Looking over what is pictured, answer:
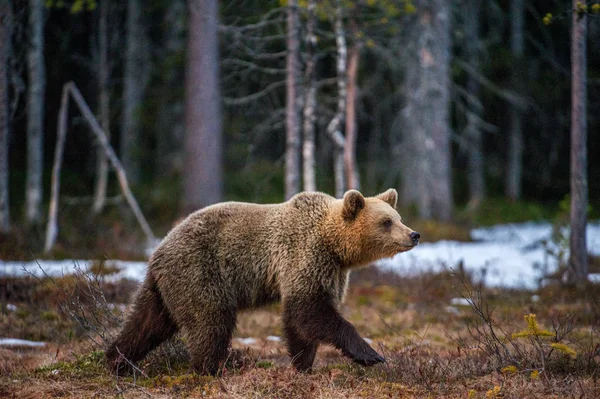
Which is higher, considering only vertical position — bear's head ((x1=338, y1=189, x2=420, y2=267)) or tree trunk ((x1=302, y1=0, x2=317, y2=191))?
tree trunk ((x1=302, y1=0, x2=317, y2=191))

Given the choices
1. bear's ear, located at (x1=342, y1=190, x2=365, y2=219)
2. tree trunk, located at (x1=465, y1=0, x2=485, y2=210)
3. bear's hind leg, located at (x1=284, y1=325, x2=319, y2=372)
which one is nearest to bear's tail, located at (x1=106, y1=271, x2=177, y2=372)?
bear's hind leg, located at (x1=284, y1=325, x2=319, y2=372)

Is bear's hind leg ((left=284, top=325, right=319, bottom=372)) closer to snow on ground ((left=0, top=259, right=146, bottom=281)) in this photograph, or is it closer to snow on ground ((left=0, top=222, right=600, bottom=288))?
snow on ground ((left=0, top=222, right=600, bottom=288))

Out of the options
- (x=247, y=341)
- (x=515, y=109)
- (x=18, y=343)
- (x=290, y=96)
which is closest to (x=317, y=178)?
(x=515, y=109)

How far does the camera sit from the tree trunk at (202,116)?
15.7m

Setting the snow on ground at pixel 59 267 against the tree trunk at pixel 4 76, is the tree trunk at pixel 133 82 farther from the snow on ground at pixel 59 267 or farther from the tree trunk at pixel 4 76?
the snow on ground at pixel 59 267

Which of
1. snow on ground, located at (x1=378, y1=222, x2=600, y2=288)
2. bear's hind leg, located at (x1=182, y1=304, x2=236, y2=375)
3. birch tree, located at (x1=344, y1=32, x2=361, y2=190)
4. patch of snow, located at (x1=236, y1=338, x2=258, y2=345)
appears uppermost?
birch tree, located at (x1=344, y1=32, x2=361, y2=190)

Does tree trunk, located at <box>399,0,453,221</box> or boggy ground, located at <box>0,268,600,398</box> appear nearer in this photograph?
boggy ground, located at <box>0,268,600,398</box>

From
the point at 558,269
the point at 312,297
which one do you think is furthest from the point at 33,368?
the point at 558,269

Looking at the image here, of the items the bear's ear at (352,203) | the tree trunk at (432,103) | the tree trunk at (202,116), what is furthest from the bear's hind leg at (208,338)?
the tree trunk at (432,103)

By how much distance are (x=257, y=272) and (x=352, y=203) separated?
43.4 inches

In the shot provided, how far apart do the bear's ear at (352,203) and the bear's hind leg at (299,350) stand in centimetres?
120

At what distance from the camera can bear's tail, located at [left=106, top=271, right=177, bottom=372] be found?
5.95 metres

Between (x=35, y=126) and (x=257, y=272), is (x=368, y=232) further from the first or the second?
(x=35, y=126)

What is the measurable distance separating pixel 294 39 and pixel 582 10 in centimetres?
565
